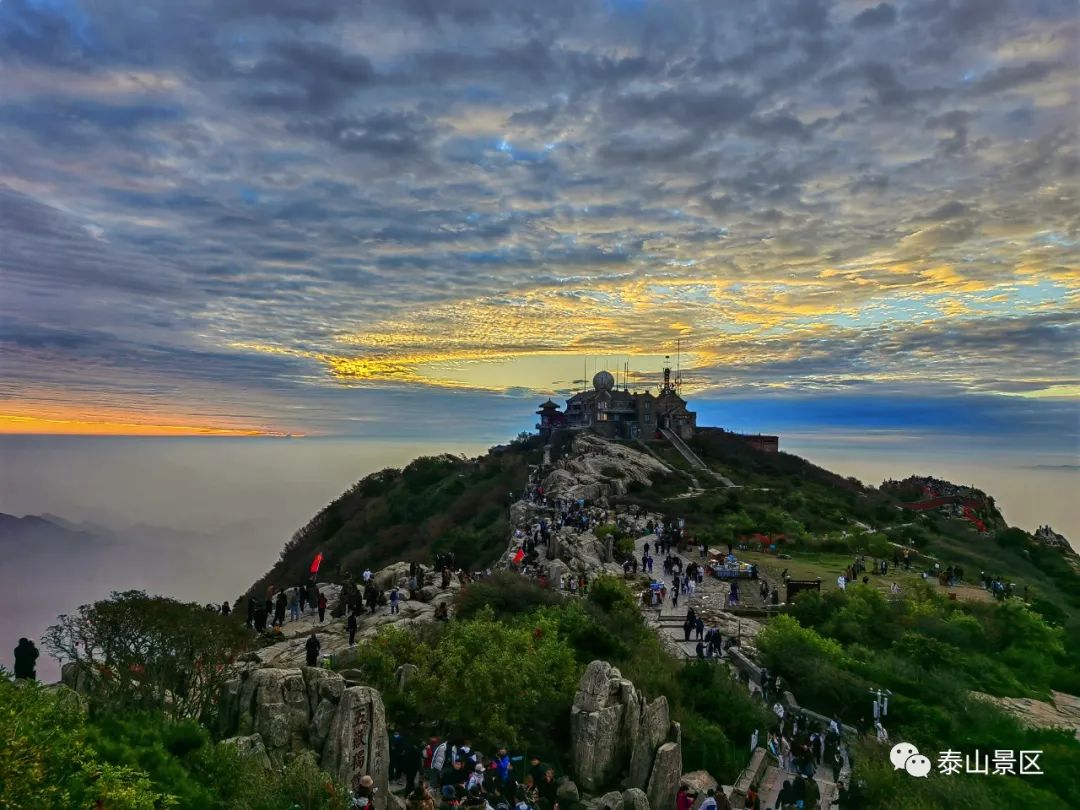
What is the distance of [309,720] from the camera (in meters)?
17.4

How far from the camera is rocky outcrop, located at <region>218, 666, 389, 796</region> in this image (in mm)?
16156

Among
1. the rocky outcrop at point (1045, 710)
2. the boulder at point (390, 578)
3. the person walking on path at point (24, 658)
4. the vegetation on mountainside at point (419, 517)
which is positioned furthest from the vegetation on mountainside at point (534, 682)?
the vegetation on mountainside at point (419, 517)

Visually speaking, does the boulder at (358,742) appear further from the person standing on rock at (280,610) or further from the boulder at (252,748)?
the person standing on rock at (280,610)

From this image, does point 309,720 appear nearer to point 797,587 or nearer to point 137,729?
point 137,729

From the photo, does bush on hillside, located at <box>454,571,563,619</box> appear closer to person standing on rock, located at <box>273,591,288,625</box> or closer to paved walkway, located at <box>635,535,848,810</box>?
paved walkway, located at <box>635,535,848,810</box>

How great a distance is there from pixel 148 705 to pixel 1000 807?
20.9m

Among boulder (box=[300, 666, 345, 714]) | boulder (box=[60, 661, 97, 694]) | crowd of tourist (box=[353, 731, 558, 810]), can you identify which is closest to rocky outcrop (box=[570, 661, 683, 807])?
crowd of tourist (box=[353, 731, 558, 810])

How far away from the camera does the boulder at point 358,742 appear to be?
1611 cm

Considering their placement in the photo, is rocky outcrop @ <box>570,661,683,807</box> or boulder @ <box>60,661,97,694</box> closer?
boulder @ <box>60,661,97,694</box>

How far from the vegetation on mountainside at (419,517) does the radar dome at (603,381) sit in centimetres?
1397

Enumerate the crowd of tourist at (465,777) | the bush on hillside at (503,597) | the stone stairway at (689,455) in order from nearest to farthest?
the crowd of tourist at (465,777)
the bush on hillside at (503,597)
the stone stairway at (689,455)

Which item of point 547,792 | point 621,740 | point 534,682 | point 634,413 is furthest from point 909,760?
point 634,413

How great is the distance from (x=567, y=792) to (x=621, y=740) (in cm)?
227

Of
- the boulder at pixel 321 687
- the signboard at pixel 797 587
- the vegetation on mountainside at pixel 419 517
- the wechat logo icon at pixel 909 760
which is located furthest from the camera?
the vegetation on mountainside at pixel 419 517
